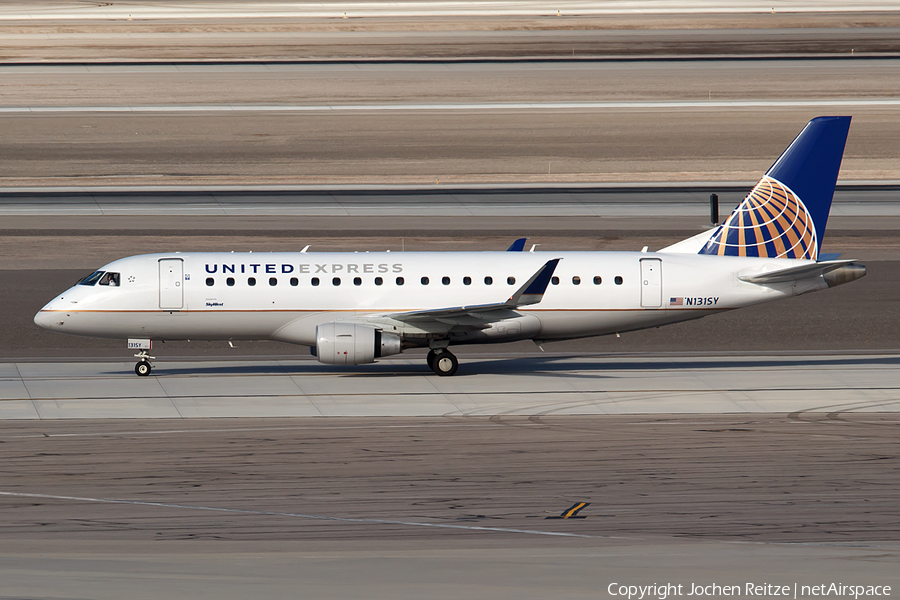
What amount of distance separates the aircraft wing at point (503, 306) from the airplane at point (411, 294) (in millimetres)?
114

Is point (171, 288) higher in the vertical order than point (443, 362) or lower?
higher

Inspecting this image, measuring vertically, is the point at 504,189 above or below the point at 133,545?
above

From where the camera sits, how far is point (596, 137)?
73188mm

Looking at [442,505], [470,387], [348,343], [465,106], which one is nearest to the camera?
[442,505]

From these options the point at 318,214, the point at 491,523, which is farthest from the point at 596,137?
the point at 491,523

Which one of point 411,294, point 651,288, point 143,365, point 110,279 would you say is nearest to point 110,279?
point 110,279

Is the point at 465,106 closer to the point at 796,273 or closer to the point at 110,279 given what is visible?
the point at 796,273

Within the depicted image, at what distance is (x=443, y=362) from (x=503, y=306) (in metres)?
2.81

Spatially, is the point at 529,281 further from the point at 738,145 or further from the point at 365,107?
the point at 365,107

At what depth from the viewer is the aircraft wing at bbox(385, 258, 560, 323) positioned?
31.0 meters

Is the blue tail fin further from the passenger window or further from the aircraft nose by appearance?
the aircraft nose

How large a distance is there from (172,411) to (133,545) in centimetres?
1127

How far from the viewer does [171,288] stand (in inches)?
1264

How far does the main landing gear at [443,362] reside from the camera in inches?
1296
